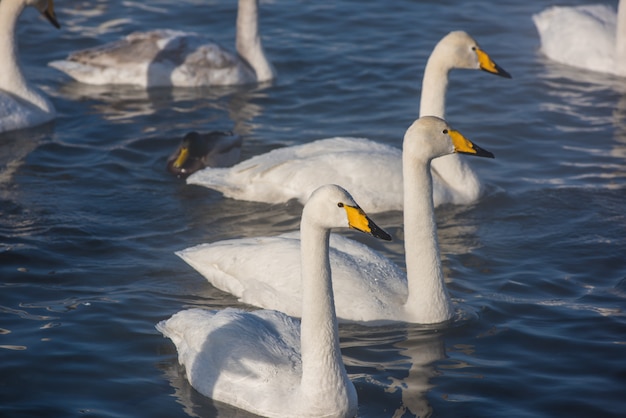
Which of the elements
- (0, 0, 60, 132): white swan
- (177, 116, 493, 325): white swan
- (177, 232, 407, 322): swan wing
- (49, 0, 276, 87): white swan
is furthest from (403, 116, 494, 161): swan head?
(49, 0, 276, 87): white swan

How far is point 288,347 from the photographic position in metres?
7.60

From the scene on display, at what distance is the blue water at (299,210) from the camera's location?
785 centimetres

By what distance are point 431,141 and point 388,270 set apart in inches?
42.7

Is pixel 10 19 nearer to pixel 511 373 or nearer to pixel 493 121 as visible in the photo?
pixel 493 121

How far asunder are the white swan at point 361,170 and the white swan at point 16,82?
10.1ft

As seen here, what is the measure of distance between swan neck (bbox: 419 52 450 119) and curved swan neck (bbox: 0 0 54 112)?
5120 millimetres

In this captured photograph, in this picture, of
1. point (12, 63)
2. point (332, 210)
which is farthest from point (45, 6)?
point (332, 210)

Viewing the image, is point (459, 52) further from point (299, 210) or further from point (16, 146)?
point (16, 146)

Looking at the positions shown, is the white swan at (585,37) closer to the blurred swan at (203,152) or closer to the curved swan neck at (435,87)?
the curved swan neck at (435,87)

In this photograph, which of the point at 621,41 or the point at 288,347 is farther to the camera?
the point at 621,41

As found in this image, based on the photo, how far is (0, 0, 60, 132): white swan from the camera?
13.6 meters

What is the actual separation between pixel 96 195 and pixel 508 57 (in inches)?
282

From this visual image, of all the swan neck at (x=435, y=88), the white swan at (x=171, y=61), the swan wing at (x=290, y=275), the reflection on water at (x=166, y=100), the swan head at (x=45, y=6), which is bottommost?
the swan wing at (x=290, y=275)

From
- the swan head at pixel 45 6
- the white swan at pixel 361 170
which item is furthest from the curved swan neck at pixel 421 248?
the swan head at pixel 45 6
